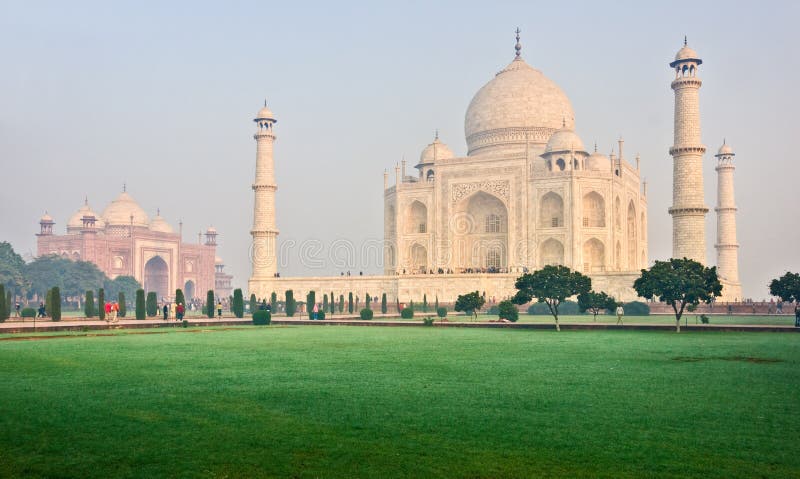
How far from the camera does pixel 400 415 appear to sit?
691 cm

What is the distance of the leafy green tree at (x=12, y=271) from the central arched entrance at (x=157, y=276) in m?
13.3

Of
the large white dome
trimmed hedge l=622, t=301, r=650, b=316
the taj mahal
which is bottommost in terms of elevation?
trimmed hedge l=622, t=301, r=650, b=316

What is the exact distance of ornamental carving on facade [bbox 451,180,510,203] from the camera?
4088 centimetres

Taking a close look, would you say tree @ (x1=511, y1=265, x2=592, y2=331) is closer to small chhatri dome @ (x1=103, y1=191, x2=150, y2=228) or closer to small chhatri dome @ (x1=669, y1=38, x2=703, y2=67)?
small chhatri dome @ (x1=669, y1=38, x2=703, y2=67)

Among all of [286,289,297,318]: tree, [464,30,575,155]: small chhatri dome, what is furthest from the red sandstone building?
[286,289,297,318]: tree

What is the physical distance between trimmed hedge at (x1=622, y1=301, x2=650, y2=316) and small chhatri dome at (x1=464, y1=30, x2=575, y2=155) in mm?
14133

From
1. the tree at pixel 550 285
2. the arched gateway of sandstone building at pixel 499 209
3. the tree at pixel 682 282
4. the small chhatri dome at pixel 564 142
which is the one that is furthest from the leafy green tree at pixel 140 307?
the small chhatri dome at pixel 564 142

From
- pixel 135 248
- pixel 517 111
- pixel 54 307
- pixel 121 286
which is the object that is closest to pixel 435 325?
pixel 54 307

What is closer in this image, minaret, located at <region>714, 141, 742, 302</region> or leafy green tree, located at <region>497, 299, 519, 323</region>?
leafy green tree, located at <region>497, 299, 519, 323</region>

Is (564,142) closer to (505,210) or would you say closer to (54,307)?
(505,210)

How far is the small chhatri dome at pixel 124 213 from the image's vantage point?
60.8 m

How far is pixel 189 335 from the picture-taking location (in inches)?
736

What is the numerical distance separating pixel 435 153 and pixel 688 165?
14591mm

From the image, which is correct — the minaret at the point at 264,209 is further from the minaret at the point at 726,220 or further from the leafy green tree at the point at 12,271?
the minaret at the point at 726,220
